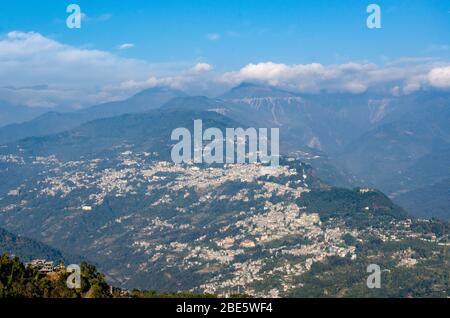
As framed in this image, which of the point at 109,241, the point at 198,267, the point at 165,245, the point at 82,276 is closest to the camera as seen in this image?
the point at 82,276

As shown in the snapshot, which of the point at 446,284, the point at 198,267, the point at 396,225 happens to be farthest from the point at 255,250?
the point at 446,284

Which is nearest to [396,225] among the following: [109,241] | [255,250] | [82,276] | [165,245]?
[255,250]

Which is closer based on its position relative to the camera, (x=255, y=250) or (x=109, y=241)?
(x=255, y=250)

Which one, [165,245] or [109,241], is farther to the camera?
[109,241]
